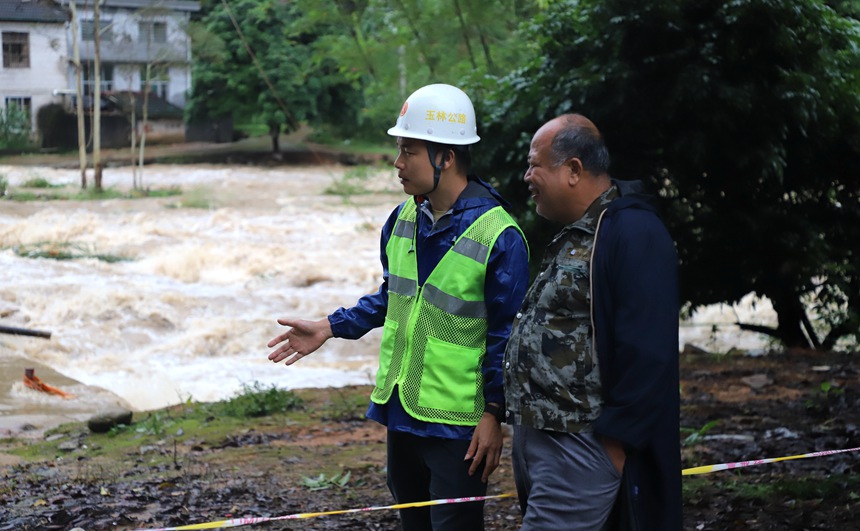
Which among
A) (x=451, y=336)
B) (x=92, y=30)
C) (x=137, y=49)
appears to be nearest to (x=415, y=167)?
(x=451, y=336)

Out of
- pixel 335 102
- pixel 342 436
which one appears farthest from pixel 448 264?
pixel 335 102

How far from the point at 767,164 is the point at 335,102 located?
11891mm

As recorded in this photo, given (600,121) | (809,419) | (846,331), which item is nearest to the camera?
(809,419)

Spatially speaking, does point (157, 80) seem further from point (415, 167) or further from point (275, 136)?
point (415, 167)

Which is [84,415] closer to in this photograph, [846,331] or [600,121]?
[600,121]

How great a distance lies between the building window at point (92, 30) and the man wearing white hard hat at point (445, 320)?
9441 mm

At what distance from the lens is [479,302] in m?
3.00

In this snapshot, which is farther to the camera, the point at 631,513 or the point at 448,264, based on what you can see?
the point at 448,264

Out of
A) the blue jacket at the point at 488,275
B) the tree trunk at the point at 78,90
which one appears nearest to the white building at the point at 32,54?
the tree trunk at the point at 78,90

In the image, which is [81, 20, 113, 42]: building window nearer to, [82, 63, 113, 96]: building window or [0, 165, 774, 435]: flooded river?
[82, 63, 113, 96]: building window

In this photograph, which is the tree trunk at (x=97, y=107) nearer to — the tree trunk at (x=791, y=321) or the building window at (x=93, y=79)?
the building window at (x=93, y=79)

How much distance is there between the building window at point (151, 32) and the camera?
1248cm

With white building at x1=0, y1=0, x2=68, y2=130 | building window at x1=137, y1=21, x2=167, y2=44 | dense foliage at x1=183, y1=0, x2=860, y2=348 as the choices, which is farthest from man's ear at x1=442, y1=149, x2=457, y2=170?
building window at x1=137, y1=21, x2=167, y2=44

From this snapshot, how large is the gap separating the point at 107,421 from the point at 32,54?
17.1ft
